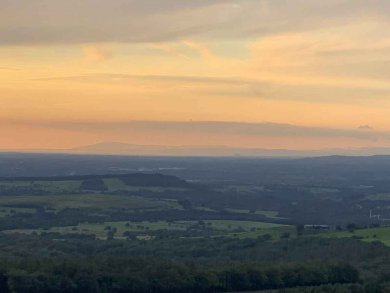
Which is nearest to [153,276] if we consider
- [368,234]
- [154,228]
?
[368,234]

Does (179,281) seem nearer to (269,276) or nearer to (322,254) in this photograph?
(269,276)

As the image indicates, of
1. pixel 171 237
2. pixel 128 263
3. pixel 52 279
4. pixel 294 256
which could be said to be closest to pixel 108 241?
pixel 171 237

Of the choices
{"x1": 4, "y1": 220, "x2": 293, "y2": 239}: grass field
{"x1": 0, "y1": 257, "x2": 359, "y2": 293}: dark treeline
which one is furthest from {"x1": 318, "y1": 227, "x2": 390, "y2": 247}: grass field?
{"x1": 0, "y1": 257, "x2": 359, "y2": 293}: dark treeline

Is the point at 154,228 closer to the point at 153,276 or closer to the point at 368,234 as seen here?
the point at 368,234

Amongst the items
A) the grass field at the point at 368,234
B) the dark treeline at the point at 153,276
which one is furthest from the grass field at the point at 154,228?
the dark treeline at the point at 153,276

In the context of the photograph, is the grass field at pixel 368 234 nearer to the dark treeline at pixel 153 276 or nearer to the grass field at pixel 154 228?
the grass field at pixel 154 228

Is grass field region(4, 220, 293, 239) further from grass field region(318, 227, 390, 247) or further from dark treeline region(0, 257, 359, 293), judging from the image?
dark treeline region(0, 257, 359, 293)

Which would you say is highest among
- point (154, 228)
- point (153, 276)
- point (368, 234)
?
point (368, 234)

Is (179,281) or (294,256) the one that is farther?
(294,256)
